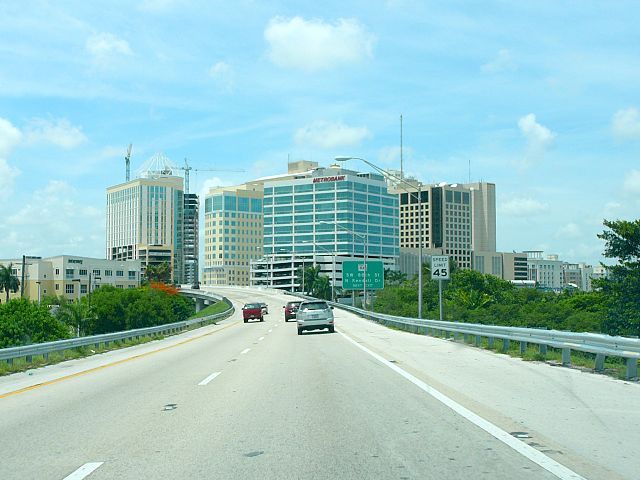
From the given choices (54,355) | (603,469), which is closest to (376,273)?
(54,355)

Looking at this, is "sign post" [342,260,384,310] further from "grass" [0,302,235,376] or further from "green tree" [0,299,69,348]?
"grass" [0,302,235,376]

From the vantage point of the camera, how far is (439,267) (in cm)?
3406

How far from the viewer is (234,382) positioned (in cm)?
1496

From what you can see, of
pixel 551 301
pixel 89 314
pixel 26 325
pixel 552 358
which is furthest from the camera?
pixel 551 301

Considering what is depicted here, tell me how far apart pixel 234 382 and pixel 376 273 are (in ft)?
184

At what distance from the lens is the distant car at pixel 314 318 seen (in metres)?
36.0

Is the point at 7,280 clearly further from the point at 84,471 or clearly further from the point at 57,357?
the point at 84,471

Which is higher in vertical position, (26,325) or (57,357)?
(57,357)

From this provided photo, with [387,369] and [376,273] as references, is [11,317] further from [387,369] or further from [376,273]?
[387,369]

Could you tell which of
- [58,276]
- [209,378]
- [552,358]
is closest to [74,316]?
[209,378]

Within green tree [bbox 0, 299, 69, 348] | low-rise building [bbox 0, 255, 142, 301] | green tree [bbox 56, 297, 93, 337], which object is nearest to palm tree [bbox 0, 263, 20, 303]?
low-rise building [bbox 0, 255, 142, 301]

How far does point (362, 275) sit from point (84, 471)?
65.2m

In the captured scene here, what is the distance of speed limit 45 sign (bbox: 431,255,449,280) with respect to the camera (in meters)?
33.8

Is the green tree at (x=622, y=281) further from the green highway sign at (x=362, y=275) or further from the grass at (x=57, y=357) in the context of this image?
the grass at (x=57, y=357)
